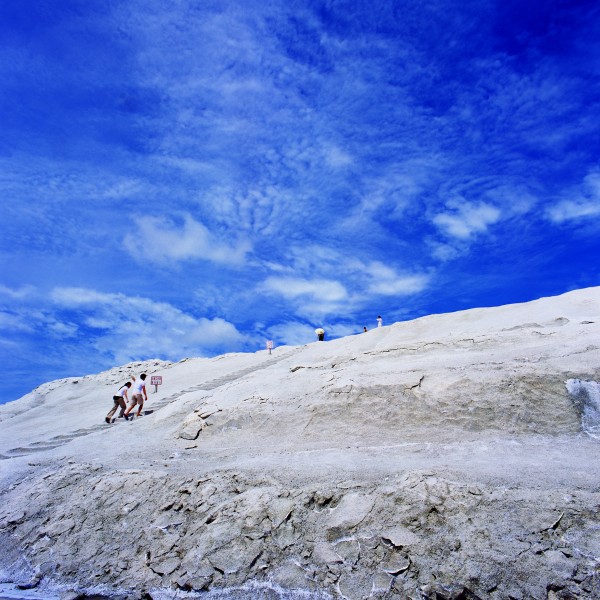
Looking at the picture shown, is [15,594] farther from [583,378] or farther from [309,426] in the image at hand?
[583,378]

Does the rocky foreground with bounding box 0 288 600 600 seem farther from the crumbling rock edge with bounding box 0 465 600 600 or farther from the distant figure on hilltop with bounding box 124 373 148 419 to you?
the distant figure on hilltop with bounding box 124 373 148 419

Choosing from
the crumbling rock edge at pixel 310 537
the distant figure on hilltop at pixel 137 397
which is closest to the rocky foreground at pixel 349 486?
the crumbling rock edge at pixel 310 537

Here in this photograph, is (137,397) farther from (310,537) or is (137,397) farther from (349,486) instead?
(310,537)

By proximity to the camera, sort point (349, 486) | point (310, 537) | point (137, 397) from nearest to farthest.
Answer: point (310, 537) → point (349, 486) → point (137, 397)

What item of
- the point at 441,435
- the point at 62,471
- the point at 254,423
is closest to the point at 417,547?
the point at 441,435

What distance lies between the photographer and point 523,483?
291 inches

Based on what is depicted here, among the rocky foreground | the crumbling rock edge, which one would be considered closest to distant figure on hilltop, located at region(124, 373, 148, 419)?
the rocky foreground

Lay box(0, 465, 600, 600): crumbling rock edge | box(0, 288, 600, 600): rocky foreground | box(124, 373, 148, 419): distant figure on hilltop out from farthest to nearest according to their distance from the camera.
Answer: box(124, 373, 148, 419): distant figure on hilltop
box(0, 288, 600, 600): rocky foreground
box(0, 465, 600, 600): crumbling rock edge

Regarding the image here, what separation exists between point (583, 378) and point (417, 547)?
5763mm

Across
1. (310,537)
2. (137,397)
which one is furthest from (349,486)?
(137,397)

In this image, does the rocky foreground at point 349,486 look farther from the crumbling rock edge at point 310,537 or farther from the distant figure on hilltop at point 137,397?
the distant figure on hilltop at point 137,397

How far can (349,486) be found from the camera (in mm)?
8109

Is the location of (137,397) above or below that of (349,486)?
above

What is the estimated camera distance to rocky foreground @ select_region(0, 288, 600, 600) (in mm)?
6438
